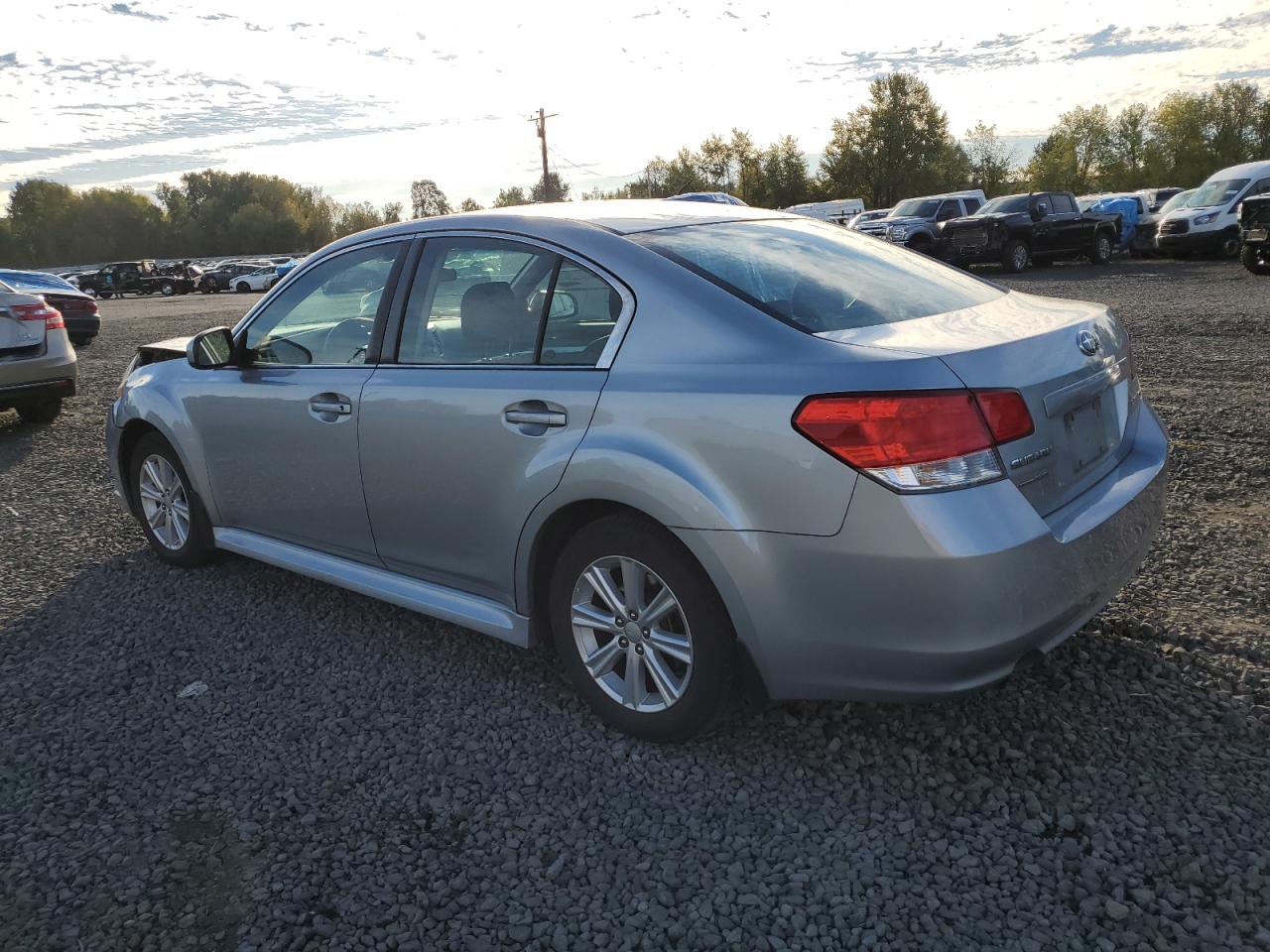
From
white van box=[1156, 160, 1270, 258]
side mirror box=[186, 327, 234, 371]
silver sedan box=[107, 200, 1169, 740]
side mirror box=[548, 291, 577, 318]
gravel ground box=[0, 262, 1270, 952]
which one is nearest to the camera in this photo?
gravel ground box=[0, 262, 1270, 952]

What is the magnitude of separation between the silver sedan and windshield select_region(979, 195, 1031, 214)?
70.1 feet

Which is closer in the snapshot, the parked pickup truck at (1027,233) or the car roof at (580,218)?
the car roof at (580,218)

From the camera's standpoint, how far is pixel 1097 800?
2691 millimetres

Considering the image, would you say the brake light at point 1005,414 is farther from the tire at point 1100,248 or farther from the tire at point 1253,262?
the tire at point 1100,248

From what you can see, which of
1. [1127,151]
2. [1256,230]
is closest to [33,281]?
[1256,230]

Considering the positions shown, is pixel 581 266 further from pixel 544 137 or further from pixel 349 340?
pixel 544 137

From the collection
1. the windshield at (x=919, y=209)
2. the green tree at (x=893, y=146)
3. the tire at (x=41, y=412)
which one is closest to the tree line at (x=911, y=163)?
the green tree at (x=893, y=146)

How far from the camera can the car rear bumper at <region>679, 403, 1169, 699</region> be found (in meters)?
2.47

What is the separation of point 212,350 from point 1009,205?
2240 cm

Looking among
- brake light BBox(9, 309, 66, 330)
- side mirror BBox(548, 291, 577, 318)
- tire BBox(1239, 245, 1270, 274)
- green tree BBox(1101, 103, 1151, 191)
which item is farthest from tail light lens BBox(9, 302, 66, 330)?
green tree BBox(1101, 103, 1151, 191)

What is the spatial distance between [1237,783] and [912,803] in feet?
2.77

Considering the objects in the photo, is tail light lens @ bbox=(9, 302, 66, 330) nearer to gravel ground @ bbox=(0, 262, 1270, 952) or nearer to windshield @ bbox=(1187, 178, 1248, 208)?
gravel ground @ bbox=(0, 262, 1270, 952)

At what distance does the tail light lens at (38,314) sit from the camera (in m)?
8.57

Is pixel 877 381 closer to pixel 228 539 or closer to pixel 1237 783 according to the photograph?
pixel 1237 783
